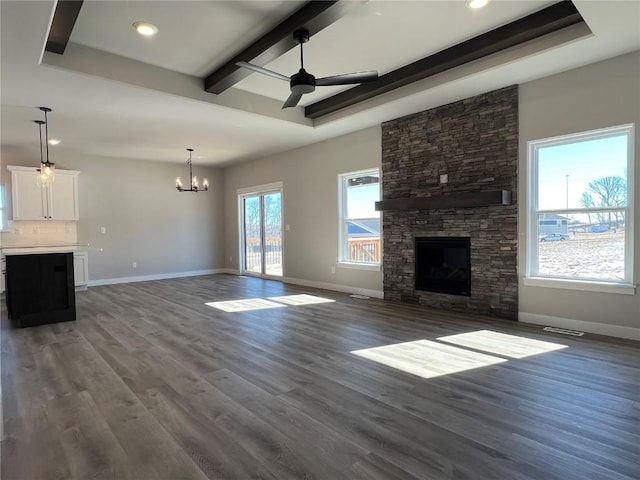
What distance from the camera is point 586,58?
378 centimetres

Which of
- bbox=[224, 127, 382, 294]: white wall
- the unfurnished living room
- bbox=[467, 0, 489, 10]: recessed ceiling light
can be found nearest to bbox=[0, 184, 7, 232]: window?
the unfurnished living room

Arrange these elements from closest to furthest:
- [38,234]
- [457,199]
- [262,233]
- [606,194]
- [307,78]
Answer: [307,78], [606,194], [457,199], [38,234], [262,233]

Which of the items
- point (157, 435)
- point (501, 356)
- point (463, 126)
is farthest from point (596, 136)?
point (157, 435)

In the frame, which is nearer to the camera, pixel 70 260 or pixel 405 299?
pixel 70 260

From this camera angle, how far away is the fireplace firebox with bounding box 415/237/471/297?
16.6 ft

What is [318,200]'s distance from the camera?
717 cm

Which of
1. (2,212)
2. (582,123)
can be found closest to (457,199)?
(582,123)

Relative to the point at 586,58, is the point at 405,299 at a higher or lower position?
lower

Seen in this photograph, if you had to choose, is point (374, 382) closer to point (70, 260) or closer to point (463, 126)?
point (463, 126)

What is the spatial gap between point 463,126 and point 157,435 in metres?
4.79

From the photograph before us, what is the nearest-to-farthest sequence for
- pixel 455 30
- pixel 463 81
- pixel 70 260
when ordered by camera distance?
pixel 455 30
pixel 463 81
pixel 70 260

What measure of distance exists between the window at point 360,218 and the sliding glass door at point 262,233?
77.4 inches

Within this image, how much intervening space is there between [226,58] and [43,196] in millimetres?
5094

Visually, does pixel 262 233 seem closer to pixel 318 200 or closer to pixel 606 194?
pixel 318 200
